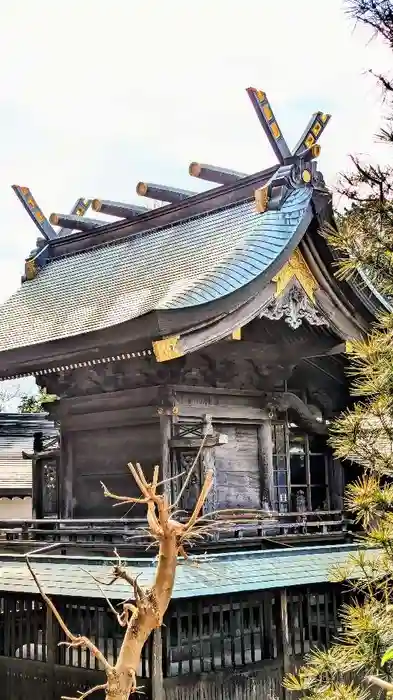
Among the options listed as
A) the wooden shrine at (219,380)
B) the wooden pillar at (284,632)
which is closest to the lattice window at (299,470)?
the wooden shrine at (219,380)

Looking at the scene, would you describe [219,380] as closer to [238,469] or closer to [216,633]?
[238,469]

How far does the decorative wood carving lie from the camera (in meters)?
10.2

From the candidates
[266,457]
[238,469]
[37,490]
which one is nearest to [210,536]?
[238,469]

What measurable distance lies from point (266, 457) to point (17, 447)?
573 inches

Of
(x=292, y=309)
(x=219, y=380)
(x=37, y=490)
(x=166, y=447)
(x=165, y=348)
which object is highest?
(x=292, y=309)

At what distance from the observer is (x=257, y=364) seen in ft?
37.7

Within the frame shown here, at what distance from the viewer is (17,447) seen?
24625 mm

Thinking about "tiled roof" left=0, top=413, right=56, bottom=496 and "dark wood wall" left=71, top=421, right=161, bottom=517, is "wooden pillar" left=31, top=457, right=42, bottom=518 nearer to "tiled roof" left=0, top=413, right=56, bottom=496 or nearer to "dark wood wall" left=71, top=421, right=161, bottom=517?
"dark wood wall" left=71, top=421, right=161, bottom=517

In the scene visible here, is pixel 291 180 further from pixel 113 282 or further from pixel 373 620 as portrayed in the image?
pixel 373 620

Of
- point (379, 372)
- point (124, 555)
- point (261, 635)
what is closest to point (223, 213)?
point (124, 555)

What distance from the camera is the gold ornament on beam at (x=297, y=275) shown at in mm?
10250

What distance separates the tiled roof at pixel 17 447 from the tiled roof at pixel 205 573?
1295 cm

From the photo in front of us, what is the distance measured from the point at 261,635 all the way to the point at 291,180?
550cm

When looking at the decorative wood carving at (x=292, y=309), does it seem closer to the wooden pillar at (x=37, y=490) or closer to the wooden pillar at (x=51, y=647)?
the wooden pillar at (x=51, y=647)
